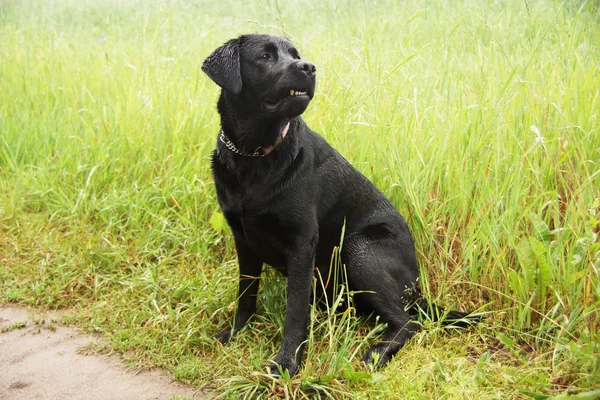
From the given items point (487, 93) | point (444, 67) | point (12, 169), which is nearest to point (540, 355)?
point (487, 93)

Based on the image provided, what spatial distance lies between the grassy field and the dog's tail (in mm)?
66

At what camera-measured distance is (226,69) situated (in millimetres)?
2621

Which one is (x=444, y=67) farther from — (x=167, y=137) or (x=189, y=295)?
(x=189, y=295)

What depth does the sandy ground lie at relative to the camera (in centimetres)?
255

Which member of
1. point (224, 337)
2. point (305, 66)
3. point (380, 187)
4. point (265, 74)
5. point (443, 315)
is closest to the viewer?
point (305, 66)

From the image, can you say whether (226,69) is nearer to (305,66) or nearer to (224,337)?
(305,66)

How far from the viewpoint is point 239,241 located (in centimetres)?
287

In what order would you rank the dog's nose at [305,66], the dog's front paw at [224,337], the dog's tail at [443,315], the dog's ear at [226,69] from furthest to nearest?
the dog's front paw at [224,337], the dog's tail at [443,315], the dog's ear at [226,69], the dog's nose at [305,66]

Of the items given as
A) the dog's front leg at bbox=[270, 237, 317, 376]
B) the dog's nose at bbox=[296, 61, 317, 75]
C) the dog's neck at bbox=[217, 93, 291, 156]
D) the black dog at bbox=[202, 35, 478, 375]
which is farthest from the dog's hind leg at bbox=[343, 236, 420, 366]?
the dog's nose at bbox=[296, 61, 317, 75]

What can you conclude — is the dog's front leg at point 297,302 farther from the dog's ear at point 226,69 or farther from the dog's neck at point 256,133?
the dog's ear at point 226,69

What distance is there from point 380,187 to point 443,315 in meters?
0.92

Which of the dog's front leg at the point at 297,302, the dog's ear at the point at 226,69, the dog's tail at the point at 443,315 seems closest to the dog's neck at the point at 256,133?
the dog's ear at the point at 226,69

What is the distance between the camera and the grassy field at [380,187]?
2566mm

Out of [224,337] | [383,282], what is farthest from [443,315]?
[224,337]
